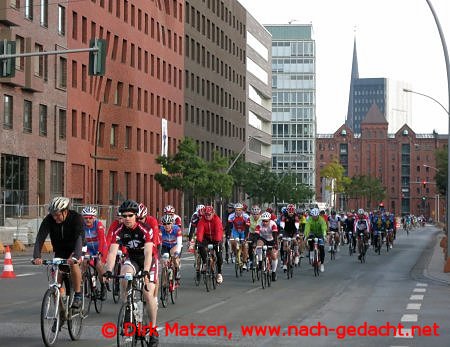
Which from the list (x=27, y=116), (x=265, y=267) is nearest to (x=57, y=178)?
(x=27, y=116)

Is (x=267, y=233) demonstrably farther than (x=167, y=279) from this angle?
Yes

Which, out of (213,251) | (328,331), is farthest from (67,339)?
(213,251)

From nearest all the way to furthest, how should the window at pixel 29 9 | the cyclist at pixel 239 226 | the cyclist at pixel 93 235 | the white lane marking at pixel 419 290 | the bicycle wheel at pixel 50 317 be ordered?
the bicycle wheel at pixel 50 317 < the cyclist at pixel 93 235 < the white lane marking at pixel 419 290 < the cyclist at pixel 239 226 < the window at pixel 29 9

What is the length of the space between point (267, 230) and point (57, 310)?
13018 mm

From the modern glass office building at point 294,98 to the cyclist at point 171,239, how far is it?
497 feet

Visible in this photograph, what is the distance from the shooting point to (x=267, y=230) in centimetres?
2522

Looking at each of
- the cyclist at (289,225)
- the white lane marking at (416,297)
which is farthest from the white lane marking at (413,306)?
the cyclist at (289,225)

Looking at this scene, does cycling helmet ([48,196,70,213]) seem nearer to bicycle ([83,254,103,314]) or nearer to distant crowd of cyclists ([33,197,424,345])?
distant crowd of cyclists ([33,197,424,345])

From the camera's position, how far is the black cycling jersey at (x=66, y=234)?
42.5ft

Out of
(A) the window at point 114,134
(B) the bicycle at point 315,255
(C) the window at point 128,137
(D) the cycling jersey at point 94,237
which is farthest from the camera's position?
(C) the window at point 128,137

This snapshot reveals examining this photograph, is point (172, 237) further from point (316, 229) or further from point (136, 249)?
point (316, 229)

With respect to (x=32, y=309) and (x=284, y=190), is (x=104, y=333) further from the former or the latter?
(x=284, y=190)

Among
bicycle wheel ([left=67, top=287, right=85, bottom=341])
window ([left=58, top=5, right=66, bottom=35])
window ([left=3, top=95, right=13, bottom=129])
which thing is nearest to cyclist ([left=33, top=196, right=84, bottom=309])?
bicycle wheel ([left=67, top=287, right=85, bottom=341])

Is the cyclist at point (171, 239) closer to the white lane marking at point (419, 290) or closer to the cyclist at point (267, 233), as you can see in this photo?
the cyclist at point (267, 233)
